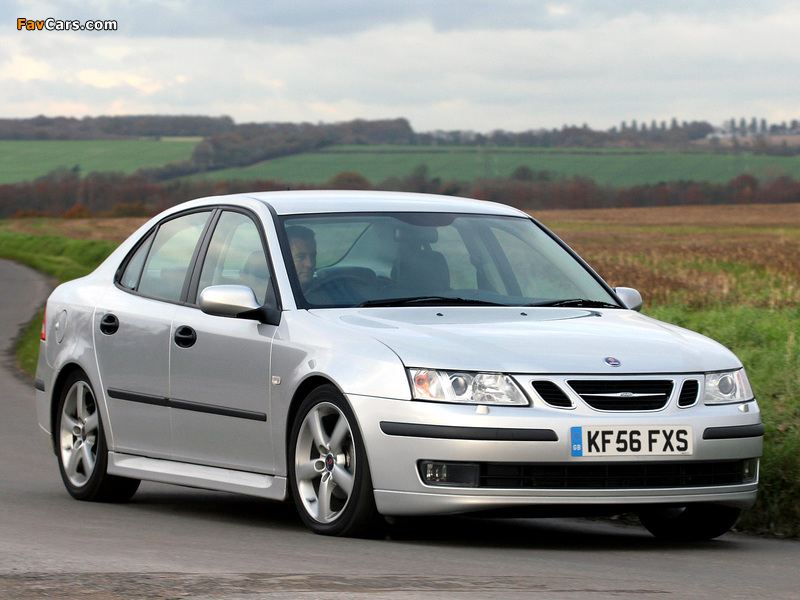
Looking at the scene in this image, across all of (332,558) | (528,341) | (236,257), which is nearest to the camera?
(332,558)

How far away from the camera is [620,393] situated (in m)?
6.25

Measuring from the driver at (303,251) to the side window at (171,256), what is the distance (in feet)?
2.71

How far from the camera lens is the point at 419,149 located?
10456 centimetres

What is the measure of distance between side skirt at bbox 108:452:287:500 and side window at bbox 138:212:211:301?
87 centimetres

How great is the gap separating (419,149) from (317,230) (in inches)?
3841

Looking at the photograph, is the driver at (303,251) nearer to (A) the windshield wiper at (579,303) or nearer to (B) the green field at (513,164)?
(A) the windshield wiper at (579,303)

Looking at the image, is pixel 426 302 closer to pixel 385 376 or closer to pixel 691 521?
pixel 385 376

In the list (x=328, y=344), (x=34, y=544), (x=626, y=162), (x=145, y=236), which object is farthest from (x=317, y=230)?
(x=626, y=162)

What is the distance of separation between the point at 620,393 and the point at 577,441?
0.29 metres

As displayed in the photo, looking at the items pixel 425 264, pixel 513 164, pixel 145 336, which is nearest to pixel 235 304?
pixel 425 264

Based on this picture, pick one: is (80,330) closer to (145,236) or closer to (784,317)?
(145,236)

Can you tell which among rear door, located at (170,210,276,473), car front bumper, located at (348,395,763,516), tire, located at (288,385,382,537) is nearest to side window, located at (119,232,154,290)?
rear door, located at (170,210,276,473)

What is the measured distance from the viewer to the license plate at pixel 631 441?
20.2 ft

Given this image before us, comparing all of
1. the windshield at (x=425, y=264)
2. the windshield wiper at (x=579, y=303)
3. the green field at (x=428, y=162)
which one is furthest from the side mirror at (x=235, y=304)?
the green field at (x=428, y=162)
